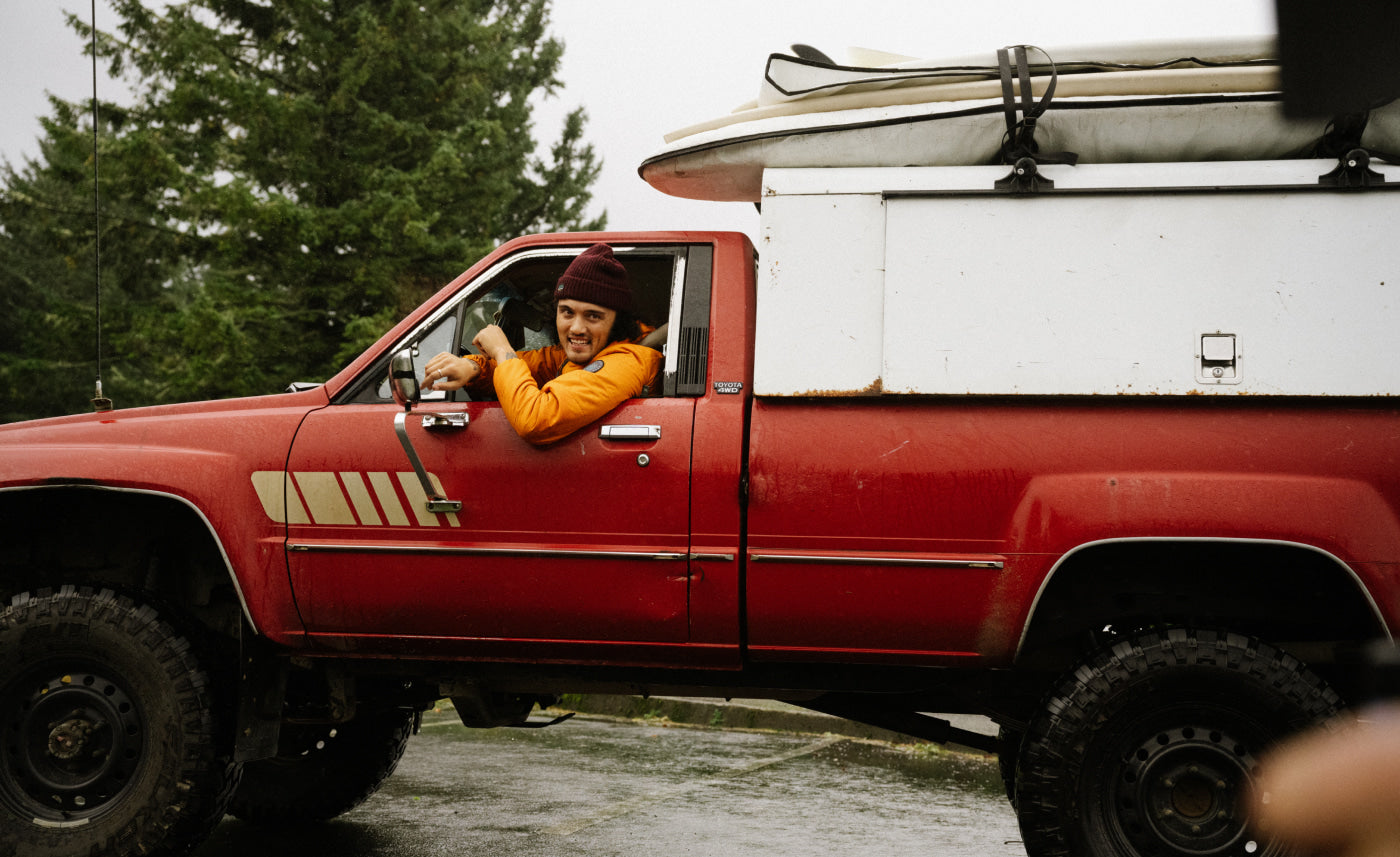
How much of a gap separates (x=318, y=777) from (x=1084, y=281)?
364 cm

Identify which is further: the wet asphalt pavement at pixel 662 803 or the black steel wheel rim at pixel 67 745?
the wet asphalt pavement at pixel 662 803

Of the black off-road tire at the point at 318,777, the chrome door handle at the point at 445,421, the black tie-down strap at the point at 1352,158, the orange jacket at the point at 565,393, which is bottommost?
the black off-road tire at the point at 318,777

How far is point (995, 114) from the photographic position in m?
3.65

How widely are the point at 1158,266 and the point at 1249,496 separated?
2.28 ft

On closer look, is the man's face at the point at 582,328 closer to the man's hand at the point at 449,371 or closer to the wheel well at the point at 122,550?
the man's hand at the point at 449,371

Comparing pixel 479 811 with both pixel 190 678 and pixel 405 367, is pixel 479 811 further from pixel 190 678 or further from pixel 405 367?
pixel 405 367

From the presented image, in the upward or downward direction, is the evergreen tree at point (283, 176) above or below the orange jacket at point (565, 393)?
above

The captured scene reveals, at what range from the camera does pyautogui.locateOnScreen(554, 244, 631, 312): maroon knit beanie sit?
3.91 metres

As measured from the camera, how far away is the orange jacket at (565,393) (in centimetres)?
366

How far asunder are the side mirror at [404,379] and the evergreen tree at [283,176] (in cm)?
1379

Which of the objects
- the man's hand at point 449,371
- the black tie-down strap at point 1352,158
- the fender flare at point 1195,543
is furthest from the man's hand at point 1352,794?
the man's hand at point 449,371

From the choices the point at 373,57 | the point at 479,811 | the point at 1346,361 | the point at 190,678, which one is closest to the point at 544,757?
the point at 479,811

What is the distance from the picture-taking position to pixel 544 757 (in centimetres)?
690

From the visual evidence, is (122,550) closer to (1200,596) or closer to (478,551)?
(478,551)
